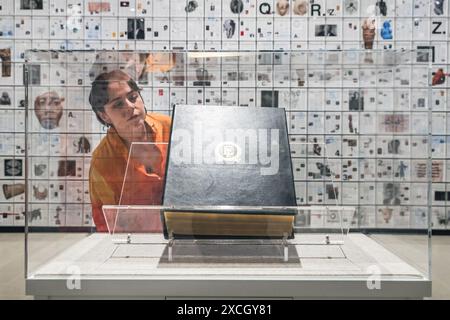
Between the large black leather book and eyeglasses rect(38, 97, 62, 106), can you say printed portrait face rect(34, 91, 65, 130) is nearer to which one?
eyeglasses rect(38, 97, 62, 106)

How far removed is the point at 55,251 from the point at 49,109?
369 mm

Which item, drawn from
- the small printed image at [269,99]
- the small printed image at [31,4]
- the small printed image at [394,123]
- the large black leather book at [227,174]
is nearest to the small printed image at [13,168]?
the small printed image at [31,4]

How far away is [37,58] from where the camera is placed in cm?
140

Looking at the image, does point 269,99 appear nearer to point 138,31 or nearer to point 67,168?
point 67,168

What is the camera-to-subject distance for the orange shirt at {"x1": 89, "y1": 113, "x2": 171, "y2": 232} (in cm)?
142

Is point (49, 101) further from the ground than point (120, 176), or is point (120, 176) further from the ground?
point (49, 101)

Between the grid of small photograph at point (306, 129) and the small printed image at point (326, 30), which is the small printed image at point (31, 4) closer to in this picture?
the small printed image at point (326, 30)

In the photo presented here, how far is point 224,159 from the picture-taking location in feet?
4.55

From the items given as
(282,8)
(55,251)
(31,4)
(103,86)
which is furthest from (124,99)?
(31,4)

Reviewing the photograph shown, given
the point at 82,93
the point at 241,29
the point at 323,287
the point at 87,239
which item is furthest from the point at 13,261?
the point at 241,29

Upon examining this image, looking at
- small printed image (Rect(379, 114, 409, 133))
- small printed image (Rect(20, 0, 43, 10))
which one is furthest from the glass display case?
small printed image (Rect(20, 0, 43, 10))

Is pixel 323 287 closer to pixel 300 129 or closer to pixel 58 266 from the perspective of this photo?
pixel 300 129

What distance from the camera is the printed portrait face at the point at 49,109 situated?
142 centimetres

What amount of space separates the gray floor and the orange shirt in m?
0.12
